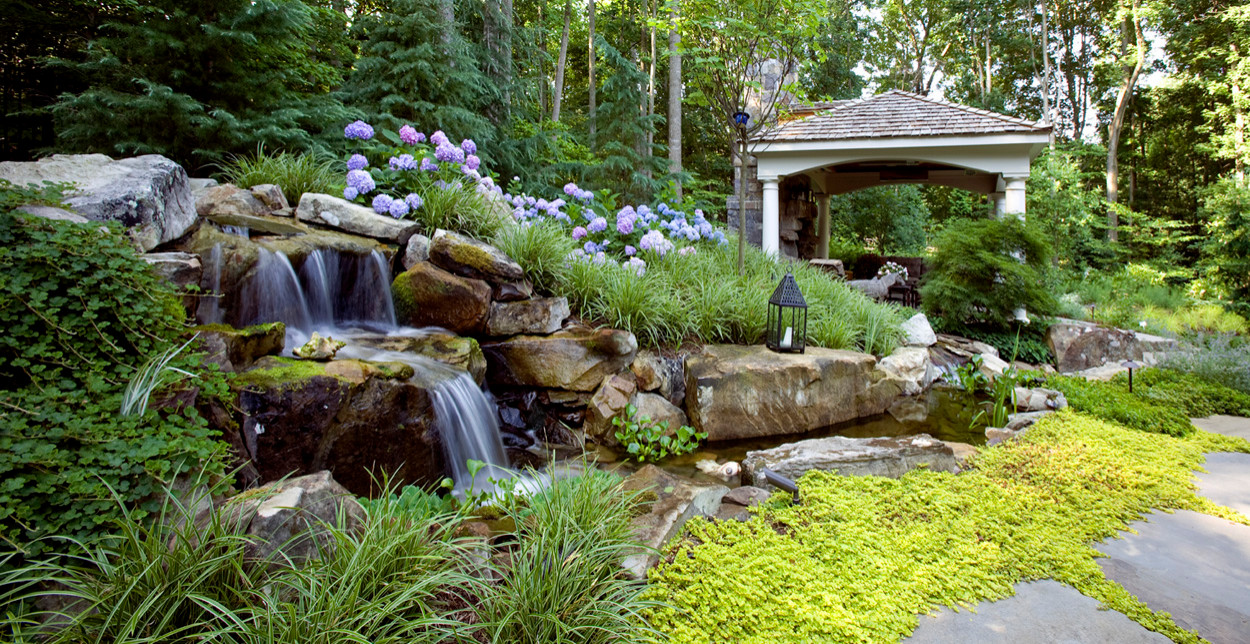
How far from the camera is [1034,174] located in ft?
40.0

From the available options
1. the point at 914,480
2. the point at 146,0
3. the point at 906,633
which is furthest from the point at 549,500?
the point at 146,0

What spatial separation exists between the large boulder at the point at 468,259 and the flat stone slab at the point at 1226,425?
526cm

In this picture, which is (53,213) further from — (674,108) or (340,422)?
(674,108)

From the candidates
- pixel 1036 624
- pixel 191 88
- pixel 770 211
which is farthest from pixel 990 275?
pixel 191 88

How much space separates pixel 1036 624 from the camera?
1.98 meters

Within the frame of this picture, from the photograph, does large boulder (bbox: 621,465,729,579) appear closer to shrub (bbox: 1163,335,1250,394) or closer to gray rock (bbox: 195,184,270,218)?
gray rock (bbox: 195,184,270,218)

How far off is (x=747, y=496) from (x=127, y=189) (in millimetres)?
3774

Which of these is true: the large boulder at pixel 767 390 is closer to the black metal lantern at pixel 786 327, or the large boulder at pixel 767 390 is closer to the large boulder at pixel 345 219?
the black metal lantern at pixel 786 327

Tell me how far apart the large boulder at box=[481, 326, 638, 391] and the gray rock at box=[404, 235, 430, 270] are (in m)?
0.86

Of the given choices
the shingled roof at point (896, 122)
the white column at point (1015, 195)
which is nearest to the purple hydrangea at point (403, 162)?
the shingled roof at point (896, 122)

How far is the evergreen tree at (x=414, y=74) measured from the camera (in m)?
6.97

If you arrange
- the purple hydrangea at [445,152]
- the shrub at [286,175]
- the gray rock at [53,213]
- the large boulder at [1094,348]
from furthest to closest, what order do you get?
the large boulder at [1094,348]
the purple hydrangea at [445,152]
the shrub at [286,175]
the gray rock at [53,213]

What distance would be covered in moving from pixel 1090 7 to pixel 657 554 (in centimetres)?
2399

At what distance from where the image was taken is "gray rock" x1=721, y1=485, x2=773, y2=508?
288 cm
